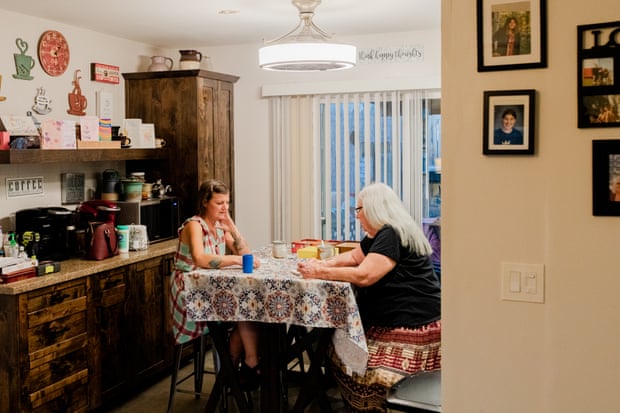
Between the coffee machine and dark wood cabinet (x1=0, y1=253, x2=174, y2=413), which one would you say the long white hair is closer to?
dark wood cabinet (x1=0, y1=253, x2=174, y2=413)

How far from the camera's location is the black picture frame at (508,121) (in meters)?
2.06

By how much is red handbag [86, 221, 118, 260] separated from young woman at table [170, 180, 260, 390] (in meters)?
0.62

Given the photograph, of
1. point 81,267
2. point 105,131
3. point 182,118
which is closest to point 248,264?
point 81,267

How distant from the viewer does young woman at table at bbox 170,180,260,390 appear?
3719mm

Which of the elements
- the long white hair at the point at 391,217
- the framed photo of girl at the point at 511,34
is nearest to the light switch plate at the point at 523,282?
the framed photo of girl at the point at 511,34

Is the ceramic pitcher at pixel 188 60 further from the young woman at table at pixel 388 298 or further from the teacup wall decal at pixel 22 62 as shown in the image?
the young woman at table at pixel 388 298

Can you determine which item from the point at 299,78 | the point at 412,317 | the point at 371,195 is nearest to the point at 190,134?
the point at 299,78

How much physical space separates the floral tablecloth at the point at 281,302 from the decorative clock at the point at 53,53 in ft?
6.83

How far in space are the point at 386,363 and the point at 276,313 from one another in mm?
597

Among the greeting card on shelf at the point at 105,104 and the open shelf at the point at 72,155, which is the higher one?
the greeting card on shelf at the point at 105,104

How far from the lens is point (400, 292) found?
363cm

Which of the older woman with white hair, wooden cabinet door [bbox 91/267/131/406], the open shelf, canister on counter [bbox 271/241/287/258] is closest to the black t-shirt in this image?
canister on counter [bbox 271/241/287/258]

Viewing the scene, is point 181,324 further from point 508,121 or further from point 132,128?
point 508,121

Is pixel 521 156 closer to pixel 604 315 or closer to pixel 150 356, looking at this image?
pixel 604 315
